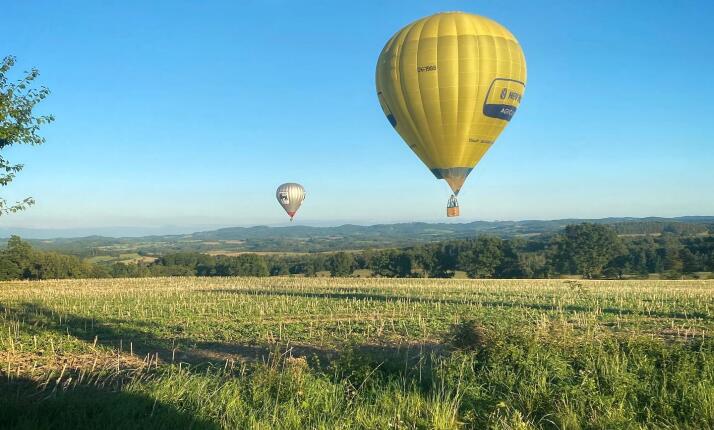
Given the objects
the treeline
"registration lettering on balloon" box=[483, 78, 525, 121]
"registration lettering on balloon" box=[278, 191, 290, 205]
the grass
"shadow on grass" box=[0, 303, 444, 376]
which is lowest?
the treeline

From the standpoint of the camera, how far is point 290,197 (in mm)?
72500

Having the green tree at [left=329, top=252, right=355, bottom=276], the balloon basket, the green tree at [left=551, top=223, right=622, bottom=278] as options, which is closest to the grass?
the balloon basket

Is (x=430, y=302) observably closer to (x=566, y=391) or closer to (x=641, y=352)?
(x=641, y=352)

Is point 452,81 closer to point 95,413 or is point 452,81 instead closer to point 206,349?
point 206,349

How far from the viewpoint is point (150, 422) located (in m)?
8.29

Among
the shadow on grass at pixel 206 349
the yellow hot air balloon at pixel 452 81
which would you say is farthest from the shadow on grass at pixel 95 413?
the yellow hot air balloon at pixel 452 81

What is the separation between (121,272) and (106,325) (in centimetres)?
7687

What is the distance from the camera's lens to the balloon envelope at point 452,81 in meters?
29.7

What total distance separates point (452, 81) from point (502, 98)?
3.11 m

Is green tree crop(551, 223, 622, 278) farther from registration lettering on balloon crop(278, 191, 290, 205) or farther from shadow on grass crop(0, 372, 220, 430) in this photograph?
shadow on grass crop(0, 372, 220, 430)

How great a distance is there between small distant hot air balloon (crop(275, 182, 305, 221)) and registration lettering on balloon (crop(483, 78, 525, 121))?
44.3m

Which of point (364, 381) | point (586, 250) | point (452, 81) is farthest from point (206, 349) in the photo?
point (586, 250)

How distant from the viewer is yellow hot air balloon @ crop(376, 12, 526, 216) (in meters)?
29.7

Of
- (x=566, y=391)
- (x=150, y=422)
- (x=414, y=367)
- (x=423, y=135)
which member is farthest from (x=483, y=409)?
(x=423, y=135)
